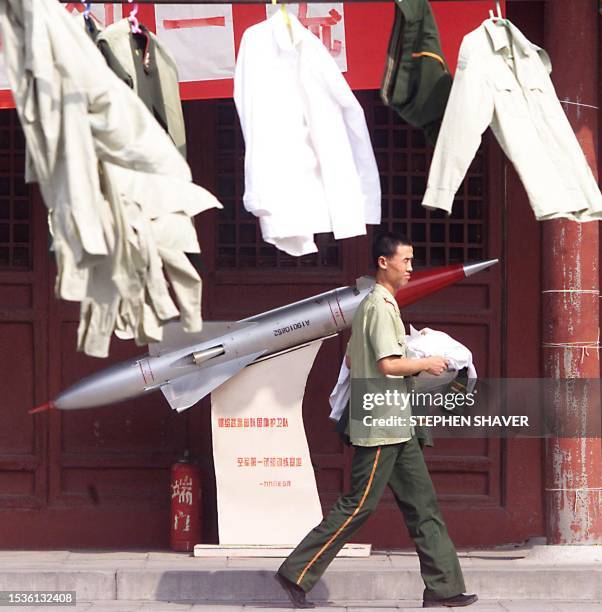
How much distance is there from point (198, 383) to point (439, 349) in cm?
135

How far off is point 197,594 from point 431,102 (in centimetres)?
299

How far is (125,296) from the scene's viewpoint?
5473 mm

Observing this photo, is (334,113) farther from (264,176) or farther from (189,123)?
(189,123)

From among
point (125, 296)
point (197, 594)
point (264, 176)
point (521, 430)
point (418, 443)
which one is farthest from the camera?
point (521, 430)

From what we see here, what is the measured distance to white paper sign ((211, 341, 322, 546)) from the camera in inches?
300

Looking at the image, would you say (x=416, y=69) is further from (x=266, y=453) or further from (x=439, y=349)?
(x=266, y=453)

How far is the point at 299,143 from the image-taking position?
651 cm

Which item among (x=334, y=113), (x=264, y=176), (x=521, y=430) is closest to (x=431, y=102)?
(x=334, y=113)

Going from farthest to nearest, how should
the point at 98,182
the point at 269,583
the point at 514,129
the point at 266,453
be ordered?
the point at 266,453 < the point at 269,583 < the point at 514,129 < the point at 98,182

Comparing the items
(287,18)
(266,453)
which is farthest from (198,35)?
(266,453)

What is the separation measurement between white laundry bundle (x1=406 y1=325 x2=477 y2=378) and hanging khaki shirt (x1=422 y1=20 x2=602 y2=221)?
1294 mm

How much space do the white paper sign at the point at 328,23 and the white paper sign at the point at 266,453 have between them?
171cm

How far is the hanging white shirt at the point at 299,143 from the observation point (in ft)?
21.0

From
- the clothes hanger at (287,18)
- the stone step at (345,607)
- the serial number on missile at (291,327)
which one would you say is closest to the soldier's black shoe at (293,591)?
the stone step at (345,607)
